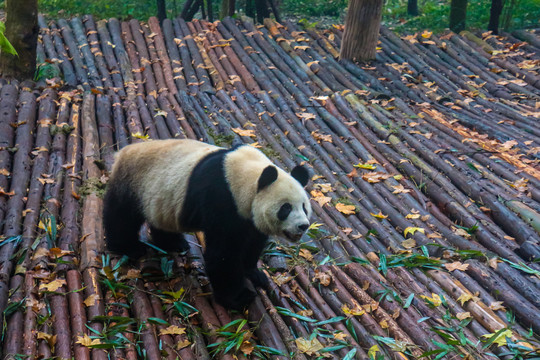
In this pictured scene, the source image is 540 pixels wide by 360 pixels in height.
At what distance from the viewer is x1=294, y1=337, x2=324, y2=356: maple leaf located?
157 inches

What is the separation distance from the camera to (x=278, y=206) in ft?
12.8

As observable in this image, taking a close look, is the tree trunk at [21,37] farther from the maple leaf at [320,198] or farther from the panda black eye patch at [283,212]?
the panda black eye patch at [283,212]

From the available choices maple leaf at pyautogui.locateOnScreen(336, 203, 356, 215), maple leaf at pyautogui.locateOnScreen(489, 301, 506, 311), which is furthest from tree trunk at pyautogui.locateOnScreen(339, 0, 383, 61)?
maple leaf at pyautogui.locateOnScreen(489, 301, 506, 311)

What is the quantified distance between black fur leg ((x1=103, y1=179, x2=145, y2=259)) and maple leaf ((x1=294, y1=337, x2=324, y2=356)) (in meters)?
1.63

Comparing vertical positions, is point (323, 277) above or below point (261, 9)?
below

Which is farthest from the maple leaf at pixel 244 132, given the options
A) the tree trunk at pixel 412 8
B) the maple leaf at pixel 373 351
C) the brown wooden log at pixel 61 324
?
the tree trunk at pixel 412 8

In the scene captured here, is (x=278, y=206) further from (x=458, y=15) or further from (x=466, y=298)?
(x=458, y=15)

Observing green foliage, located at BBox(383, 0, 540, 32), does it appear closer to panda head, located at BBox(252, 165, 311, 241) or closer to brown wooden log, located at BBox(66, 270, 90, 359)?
panda head, located at BBox(252, 165, 311, 241)

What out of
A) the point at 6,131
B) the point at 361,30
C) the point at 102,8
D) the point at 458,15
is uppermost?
the point at 361,30

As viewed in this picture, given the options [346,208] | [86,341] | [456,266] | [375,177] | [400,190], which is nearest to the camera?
[86,341]

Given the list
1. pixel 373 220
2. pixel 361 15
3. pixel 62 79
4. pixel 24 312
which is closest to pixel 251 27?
pixel 361 15

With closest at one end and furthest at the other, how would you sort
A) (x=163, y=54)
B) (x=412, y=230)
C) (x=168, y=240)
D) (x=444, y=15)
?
(x=168, y=240) → (x=412, y=230) → (x=163, y=54) → (x=444, y=15)

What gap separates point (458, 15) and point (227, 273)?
32.8 ft

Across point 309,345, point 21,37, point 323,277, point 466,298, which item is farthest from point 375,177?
point 21,37
